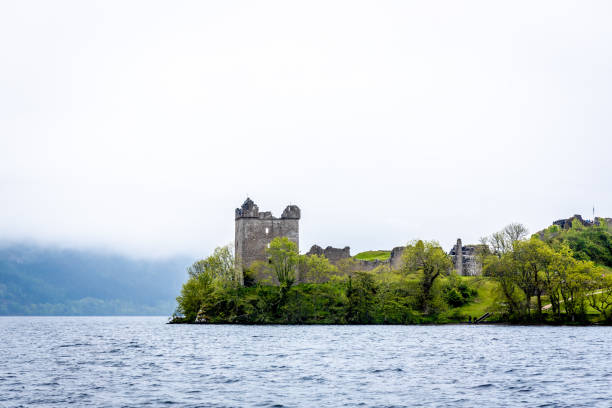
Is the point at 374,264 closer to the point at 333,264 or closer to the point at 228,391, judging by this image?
the point at 333,264

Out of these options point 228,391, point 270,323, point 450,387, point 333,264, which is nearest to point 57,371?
point 228,391

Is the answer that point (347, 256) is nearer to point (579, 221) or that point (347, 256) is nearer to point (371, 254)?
point (371, 254)

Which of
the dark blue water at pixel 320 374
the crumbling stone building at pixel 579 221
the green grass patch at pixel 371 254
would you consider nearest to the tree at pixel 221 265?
the green grass patch at pixel 371 254

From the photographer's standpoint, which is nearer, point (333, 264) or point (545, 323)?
point (545, 323)

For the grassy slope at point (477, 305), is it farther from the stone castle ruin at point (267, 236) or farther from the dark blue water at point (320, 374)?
the dark blue water at point (320, 374)

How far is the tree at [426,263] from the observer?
75188 millimetres

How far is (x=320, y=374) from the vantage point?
30.9m

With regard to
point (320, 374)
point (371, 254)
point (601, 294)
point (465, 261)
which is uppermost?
point (371, 254)

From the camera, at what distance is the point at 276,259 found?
3216 inches

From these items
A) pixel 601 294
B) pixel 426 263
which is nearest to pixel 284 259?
pixel 426 263

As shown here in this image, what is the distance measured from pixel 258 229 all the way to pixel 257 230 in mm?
168

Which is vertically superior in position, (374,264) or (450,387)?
(374,264)

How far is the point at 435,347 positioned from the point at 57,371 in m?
22.3

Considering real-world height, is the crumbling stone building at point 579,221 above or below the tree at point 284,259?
above
